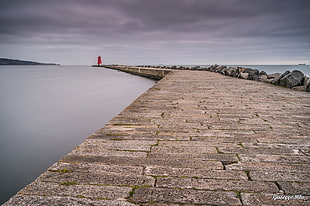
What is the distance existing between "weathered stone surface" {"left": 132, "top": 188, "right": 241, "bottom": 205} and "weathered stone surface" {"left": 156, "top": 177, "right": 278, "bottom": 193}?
0.17 feet

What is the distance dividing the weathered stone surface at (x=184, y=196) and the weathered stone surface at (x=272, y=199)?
0.07m

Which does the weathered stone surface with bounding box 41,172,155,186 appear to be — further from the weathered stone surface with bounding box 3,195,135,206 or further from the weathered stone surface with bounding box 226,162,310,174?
the weathered stone surface with bounding box 226,162,310,174

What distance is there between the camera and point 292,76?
6371 mm

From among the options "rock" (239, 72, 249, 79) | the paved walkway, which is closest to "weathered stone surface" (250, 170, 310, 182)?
the paved walkway

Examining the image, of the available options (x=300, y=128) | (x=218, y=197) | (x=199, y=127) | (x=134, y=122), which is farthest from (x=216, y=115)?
(x=218, y=197)

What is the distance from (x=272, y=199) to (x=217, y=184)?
0.35 metres

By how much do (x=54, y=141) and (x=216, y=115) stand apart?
4.44 meters

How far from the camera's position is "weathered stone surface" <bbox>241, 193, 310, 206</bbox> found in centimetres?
123

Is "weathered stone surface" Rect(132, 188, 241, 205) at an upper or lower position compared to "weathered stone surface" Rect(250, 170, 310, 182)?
lower

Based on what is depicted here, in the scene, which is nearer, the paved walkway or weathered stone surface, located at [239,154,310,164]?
the paved walkway

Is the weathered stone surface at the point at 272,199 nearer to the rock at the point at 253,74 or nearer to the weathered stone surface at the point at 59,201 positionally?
the weathered stone surface at the point at 59,201

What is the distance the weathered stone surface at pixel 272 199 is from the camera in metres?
1.23

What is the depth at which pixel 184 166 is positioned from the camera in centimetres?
165

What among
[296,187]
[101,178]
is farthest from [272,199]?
[101,178]
